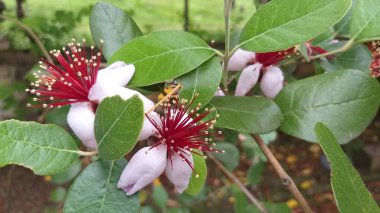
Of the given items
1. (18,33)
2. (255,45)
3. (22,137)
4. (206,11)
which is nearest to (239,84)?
(255,45)

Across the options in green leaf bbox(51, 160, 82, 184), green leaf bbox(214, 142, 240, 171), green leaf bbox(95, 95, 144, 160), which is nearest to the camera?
green leaf bbox(95, 95, 144, 160)

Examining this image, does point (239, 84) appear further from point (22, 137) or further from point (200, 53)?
point (22, 137)

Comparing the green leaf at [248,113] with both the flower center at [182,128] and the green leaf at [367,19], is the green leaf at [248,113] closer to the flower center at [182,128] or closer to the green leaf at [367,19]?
the flower center at [182,128]

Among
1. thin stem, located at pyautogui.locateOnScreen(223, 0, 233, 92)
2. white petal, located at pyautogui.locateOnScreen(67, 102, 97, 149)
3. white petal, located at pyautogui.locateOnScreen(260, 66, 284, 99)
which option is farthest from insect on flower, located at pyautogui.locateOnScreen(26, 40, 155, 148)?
white petal, located at pyautogui.locateOnScreen(260, 66, 284, 99)

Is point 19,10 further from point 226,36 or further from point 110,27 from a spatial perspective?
point 226,36

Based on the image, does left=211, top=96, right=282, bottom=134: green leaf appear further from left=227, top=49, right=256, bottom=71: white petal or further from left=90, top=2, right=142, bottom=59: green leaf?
left=90, top=2, right=142, bottom=59: green leaf

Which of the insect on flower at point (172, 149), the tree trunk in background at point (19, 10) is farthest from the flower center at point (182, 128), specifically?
the tree trunk in background at point (19, 10)
